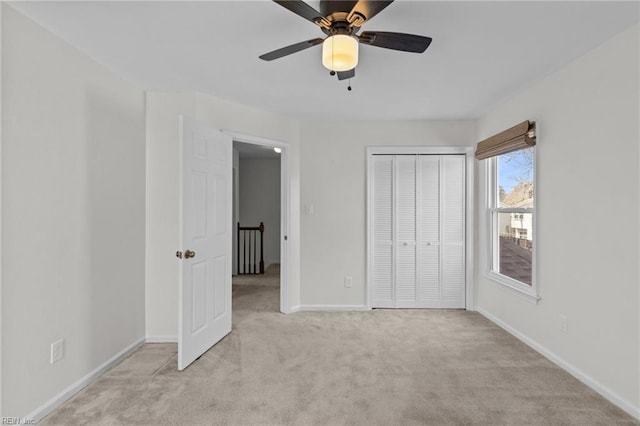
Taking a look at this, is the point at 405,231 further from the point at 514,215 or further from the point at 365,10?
the point at 365,10

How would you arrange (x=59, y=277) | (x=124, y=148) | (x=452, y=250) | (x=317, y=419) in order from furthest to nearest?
1. (x=452, y=250)
2. (x=124, y=148)
3. (x=59, y=277)
4. (x=317, y=419)

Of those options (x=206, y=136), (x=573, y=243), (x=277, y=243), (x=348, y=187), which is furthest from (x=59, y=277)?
(x=277, y=243)

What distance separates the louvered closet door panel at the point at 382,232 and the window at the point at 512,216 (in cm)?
112

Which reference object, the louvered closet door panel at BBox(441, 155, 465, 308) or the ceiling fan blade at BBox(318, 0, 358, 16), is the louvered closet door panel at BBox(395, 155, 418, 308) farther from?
the ceiling fan blade at BBox(318, 0, 358, 16)

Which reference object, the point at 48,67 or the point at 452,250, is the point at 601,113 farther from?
the point at 48,67

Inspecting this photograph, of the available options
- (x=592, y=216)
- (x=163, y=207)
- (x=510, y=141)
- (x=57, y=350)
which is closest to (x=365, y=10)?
(x=592, y=216)

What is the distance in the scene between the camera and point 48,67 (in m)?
2.06

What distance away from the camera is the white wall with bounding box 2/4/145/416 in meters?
1.84

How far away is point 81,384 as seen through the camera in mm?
2293

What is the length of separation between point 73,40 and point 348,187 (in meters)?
2.86

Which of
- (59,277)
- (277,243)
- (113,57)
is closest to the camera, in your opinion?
(59,277)

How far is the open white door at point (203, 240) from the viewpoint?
2.64 meters

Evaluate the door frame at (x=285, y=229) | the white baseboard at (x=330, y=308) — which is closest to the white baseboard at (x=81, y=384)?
the door frame at (x=285, y=229)

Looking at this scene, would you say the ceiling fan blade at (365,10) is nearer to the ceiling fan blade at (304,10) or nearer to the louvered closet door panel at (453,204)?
the ceiling fan blade at (304,10)
